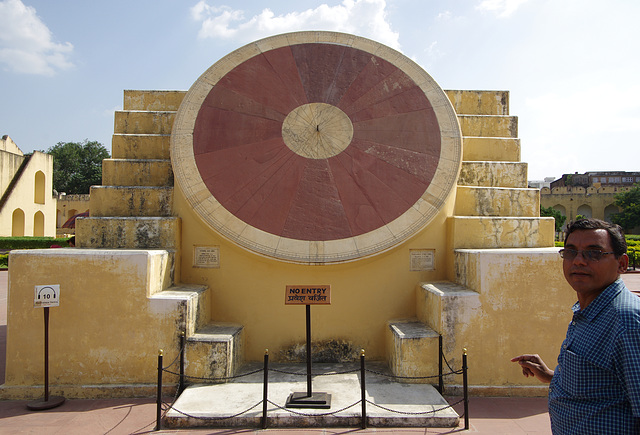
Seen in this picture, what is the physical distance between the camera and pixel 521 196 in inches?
273

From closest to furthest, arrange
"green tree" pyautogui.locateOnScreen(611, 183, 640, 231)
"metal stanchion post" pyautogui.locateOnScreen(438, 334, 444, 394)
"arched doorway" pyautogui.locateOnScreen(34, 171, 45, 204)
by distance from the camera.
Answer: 1. "metal stanchion post" pyautogui.locateOnScreen(438, 334, 444, 394)
2. "arched doorway" pyautogui.locateOnScreen(34, 171, 45, 204)
3. "green tree" pyautogui.locateOnScreen(611, 183, 640, 231)

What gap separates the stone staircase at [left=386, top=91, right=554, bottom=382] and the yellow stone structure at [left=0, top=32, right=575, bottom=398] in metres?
0.02

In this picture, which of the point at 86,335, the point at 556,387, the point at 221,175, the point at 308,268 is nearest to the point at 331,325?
the point at 308,268

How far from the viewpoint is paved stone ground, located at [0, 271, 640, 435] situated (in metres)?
4.58

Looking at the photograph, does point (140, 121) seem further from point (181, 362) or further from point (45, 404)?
point (45, 404)

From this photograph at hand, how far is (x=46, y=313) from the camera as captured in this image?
17.1 ft

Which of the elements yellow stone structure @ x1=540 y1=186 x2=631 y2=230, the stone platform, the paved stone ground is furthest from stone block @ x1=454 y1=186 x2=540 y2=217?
yellow stone structure @ x1=540 y1=186 x2=631 y2=230

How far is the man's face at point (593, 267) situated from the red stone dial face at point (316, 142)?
4.14m

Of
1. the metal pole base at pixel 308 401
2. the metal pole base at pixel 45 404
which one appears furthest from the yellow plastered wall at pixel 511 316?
the metal pole base at pixel 45 404

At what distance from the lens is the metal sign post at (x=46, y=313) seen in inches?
203

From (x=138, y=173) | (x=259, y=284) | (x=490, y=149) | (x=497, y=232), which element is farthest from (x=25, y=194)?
(x=497, y=232)

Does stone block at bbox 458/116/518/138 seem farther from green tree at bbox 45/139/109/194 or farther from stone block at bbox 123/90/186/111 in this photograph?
green tree at bbox 45/139/109/194

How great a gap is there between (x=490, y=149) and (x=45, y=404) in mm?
7060

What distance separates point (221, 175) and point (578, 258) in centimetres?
515
